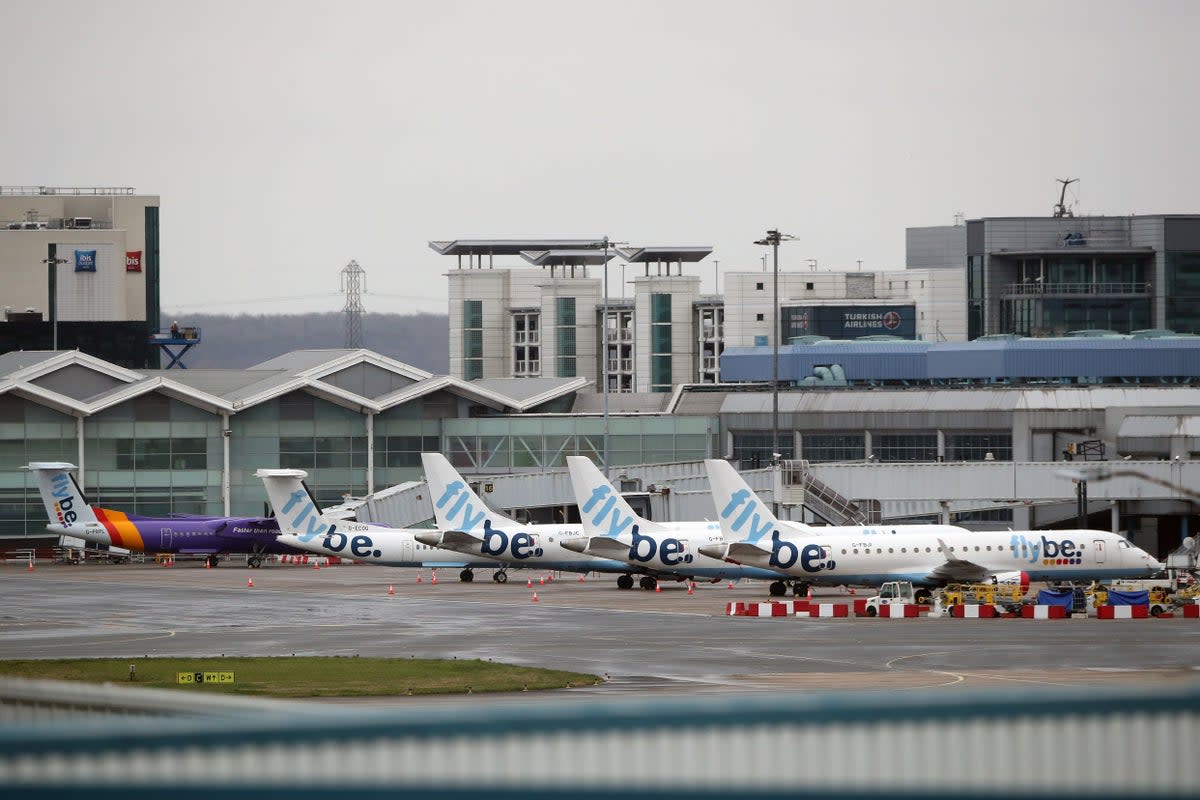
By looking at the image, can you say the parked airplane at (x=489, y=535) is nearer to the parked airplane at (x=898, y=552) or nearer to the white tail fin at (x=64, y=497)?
the parked airplane at (x=898, y=552)

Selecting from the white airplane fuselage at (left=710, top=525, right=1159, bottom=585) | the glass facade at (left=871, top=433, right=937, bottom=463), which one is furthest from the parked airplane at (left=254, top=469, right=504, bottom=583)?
the glass facade at (left=871, top=433, right=937, bottom=463)

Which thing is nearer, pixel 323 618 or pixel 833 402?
pixel 323 618

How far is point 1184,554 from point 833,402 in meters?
38.4

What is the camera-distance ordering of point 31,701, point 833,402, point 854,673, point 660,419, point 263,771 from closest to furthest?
point 263,771 → point 31,701 → point 854,673 → point 833,402 → point 660,419

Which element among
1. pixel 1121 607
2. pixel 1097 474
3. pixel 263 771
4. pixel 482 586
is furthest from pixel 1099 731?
pixel 482 586

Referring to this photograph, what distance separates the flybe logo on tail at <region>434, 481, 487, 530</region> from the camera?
97.6 meters

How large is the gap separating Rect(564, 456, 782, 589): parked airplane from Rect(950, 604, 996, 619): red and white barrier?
52.1 ft

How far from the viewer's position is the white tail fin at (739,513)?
81.1 metres

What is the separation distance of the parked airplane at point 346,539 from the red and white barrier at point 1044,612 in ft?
114

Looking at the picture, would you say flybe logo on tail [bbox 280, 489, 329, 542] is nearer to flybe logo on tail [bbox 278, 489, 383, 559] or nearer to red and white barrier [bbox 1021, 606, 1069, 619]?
flybe logo on tail [bbox 278, 489, 383, 559]

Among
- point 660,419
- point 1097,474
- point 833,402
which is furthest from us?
point 660,419

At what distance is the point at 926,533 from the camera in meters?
82.3

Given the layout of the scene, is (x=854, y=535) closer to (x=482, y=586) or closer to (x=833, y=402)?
(x=482, y=586)

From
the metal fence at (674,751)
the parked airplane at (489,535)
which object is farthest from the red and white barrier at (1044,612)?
the metal fence at (674,751)
